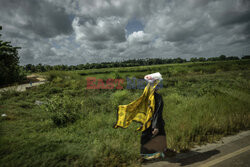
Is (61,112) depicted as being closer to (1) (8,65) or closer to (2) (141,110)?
(2) (141,110)

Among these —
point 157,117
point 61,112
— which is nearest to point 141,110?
point 157,117

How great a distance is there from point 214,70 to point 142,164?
43.5m

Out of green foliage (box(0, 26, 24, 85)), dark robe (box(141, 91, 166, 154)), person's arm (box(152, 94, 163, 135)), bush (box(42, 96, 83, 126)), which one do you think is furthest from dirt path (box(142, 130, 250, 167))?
green foliage (box(0, 26, 24, 85))

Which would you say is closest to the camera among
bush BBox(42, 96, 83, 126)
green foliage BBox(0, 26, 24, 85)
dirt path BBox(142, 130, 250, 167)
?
dirt path BBox(142, 130, 250, 167)

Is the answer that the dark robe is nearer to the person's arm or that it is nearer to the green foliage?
the person's arm

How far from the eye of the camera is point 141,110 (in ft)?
9.11

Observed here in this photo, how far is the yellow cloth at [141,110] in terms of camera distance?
265cm

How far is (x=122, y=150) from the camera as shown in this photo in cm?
280

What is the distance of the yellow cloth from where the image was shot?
2649 mm

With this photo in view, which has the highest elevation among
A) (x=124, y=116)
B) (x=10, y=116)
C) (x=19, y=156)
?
(x=124, y=116)

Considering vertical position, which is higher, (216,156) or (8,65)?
(8,65)

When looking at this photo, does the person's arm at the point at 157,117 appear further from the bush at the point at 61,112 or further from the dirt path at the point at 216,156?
the bush at the point at 61,112

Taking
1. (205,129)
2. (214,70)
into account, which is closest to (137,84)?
(205,129)

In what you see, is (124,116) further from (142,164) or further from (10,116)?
(10,116)
